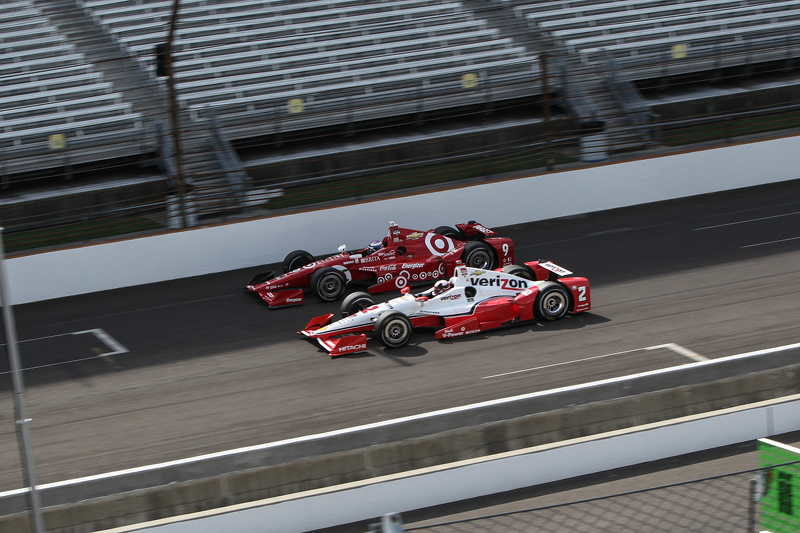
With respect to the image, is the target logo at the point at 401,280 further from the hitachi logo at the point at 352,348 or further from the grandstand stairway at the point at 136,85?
the grandstand stairway at the point at 136,85

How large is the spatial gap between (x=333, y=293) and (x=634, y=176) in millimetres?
8221

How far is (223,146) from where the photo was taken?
21.6 m

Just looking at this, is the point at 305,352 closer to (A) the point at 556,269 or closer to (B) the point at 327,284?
(B) the point at 327,284

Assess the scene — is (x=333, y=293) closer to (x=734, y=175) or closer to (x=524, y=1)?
(x=734, y=175)

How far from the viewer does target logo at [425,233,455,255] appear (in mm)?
15070

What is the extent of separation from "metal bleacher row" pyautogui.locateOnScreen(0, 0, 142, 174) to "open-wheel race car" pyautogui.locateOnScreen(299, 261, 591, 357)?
11.5 m

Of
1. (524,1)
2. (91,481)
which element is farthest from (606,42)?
(91,481)

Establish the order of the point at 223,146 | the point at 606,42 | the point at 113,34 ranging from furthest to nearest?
1. the point at 606,42
2. the point at 113,34
3. the point at 223,146

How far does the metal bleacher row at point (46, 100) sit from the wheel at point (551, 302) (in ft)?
42.9

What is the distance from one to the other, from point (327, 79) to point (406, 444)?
1756 centimetres

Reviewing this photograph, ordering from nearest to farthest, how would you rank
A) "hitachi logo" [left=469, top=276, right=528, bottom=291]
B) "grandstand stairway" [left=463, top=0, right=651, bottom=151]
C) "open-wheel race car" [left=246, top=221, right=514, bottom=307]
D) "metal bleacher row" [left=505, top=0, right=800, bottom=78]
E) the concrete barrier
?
the concrete barrier → "hitachi logo" [left=469, top=276, right=528, bottom=291] → "open-wheel race car" [left=246, top=221, right=514, bottom=307] → "grandstand stairway" [left=463, top=0, right=651, bottom=151] → "metal bleacher row" [left=505, top=0, right=800, bottom=78]

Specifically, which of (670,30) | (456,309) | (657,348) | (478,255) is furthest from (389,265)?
(670,30)

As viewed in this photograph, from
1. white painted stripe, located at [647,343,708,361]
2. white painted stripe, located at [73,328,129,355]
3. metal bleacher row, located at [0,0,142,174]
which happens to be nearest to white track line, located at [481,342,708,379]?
white painted stripe, located at [647,343,708,361]

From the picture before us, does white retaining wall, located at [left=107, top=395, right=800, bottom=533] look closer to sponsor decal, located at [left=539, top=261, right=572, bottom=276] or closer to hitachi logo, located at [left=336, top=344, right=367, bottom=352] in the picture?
hitachi logo, located at [left=336, top=344, right=367, bottom=352]
